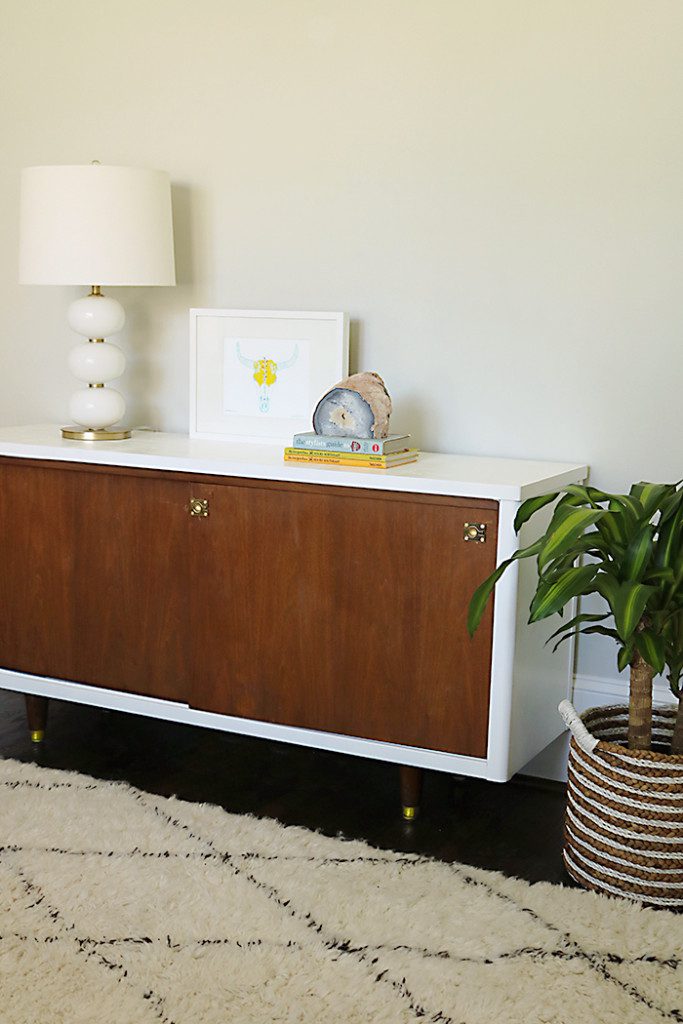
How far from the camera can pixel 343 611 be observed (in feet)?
7.27

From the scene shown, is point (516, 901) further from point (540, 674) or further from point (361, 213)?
point (361, 213)

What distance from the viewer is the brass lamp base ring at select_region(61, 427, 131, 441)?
2.63 meters

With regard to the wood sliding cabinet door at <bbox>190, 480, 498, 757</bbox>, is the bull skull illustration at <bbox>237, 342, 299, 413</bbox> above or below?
above

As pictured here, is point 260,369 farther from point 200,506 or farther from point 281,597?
point 281,597

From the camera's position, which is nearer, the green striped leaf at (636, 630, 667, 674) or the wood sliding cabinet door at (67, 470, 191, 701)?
the green striped leaf at (636, 630, 667, 674)

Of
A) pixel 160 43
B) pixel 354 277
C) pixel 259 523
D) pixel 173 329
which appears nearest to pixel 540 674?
pixel 259 523

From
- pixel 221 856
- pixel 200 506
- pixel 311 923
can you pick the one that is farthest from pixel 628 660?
pixel 200 506

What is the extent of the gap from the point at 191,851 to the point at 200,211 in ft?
4.92

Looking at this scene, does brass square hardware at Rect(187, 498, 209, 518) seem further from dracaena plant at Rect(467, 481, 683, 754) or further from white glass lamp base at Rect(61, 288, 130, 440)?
dracaena plant at Rect(467, 481, 683, 754)

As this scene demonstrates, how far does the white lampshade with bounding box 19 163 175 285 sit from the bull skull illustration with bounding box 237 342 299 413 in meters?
0.28

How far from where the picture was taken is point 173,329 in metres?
2.87

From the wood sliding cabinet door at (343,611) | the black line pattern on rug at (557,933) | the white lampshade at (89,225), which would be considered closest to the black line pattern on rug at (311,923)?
the black line pattern on rug at (557,933)

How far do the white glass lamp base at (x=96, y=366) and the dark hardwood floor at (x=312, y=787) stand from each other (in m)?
0.71

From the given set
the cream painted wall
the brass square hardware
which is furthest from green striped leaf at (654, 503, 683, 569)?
A: the brass square hardware
